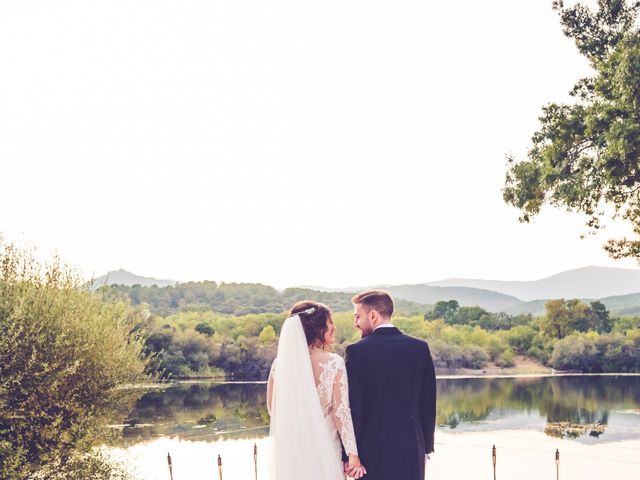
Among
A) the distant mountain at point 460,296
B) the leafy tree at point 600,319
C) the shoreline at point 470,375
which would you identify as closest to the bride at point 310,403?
the shoreline at point 470,375

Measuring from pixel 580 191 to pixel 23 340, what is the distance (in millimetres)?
10020

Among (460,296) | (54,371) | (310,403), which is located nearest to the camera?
(310,403)

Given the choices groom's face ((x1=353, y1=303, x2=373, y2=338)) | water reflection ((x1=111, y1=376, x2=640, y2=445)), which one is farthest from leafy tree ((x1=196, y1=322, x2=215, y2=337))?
groom's face ((x1=353, y1=303, x2=373, y2=338))

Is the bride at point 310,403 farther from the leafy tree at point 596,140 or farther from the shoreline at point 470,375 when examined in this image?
the shoreline at point 470,375

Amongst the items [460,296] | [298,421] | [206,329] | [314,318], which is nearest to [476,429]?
[298,421]

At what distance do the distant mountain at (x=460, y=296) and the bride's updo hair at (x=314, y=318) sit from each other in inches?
6234

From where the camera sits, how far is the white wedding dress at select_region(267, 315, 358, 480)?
5.73 meters

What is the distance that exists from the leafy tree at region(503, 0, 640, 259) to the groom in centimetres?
881

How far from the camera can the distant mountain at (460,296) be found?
6596 inches

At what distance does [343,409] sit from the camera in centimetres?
573

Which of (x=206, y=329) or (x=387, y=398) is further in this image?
(x=206, y=329)

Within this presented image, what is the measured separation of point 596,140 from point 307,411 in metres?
10.6

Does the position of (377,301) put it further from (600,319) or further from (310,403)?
(600,319)

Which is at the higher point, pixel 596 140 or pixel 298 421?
pixel 596 140
